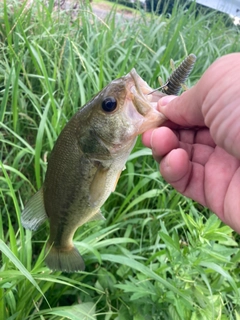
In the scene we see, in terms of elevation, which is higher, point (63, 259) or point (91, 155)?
point (91, 155)

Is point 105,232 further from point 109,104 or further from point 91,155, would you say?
point 109,104

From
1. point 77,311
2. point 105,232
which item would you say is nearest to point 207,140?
point 105,232

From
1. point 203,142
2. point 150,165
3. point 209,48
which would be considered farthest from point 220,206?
point 209,48

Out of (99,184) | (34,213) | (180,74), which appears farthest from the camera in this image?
(34,213)

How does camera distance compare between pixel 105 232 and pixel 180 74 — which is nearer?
pixel 180 74

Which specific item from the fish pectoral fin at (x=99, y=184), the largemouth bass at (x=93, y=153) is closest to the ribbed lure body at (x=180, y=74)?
the largemouth bass at (x=93, y=153)

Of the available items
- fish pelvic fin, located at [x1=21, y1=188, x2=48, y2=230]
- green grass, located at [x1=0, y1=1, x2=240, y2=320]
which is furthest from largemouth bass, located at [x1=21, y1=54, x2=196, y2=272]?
green grass, located at [x1=0, y1=1, x2=240, y2=320]
